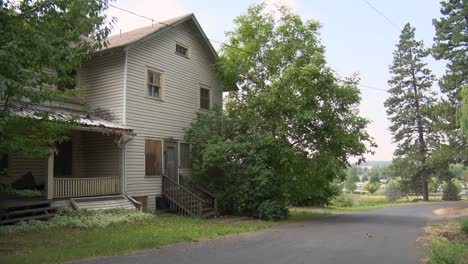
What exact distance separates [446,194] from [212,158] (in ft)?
121

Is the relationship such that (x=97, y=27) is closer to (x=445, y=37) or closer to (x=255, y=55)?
(x=255, y=55)

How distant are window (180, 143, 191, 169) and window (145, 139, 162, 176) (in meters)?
1.53

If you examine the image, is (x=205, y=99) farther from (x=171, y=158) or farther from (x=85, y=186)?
(x=85, y=186)

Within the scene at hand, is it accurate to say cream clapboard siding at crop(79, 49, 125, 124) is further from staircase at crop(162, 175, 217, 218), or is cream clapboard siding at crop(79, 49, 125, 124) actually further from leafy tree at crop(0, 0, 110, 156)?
leafy tree at crop(0, 0, 110, 156)

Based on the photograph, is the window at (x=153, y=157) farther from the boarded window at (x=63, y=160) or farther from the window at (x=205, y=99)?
the window at (x=205, y=99)

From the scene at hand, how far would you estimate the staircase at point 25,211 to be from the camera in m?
13.0

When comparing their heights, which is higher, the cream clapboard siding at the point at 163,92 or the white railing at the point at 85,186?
the cream clapboard siding at the point at 163,92

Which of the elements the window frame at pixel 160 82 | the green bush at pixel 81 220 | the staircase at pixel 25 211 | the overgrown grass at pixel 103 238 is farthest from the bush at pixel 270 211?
the staircase at pixel 25 211

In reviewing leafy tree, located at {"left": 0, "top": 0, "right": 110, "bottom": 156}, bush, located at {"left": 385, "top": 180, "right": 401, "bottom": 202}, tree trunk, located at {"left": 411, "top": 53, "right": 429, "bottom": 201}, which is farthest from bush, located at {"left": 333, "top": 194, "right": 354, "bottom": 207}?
leafy tree, located at {"left": 0, "top": 0, "right": 110, "bottom": 156}

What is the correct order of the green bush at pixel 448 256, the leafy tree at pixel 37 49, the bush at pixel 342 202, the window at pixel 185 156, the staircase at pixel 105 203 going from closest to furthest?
the leafy tree at pixel 37 49
the green bush at pixel 448 256
the staircase at pixel 105 203
the window at pixel 185 156
the bush at pixel 342 202

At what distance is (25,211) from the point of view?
13445 millimetres

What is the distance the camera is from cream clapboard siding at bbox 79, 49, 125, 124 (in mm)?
17750

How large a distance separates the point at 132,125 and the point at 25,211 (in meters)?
5.63

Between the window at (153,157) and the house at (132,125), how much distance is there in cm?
4
